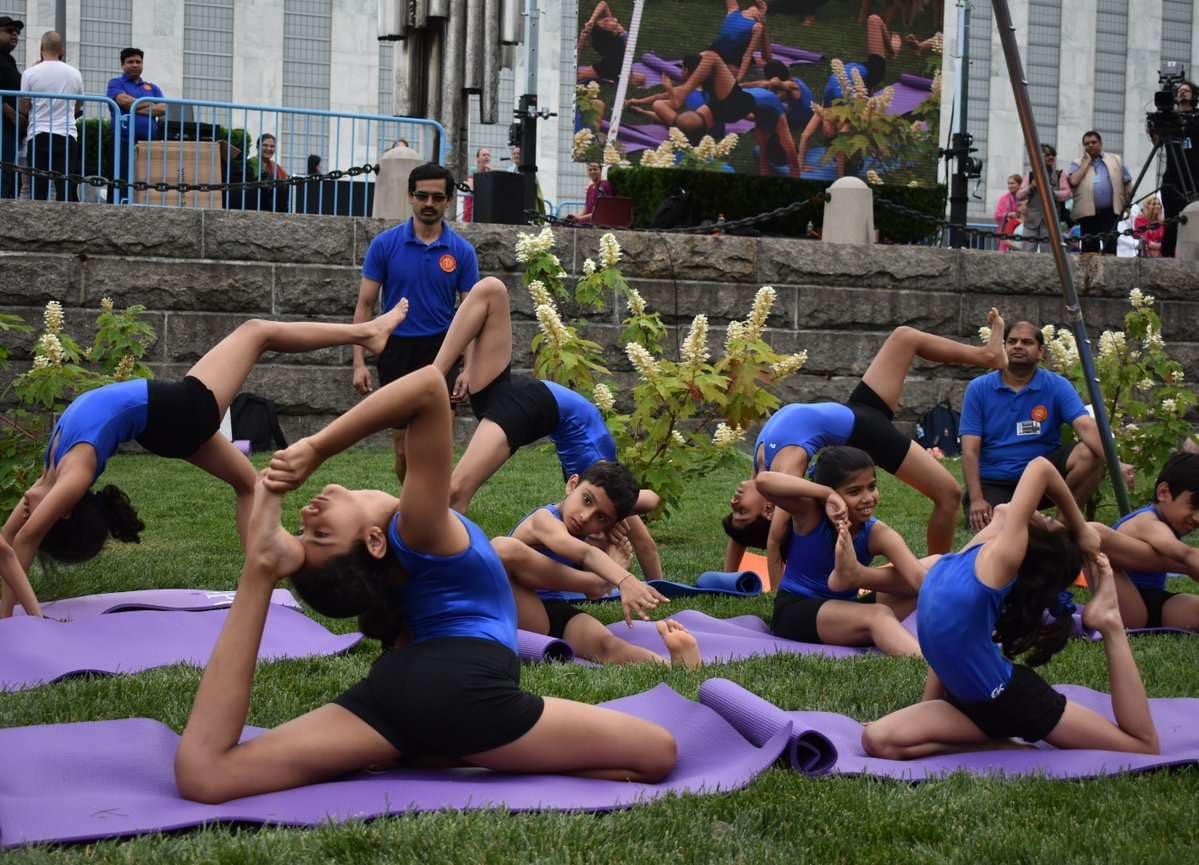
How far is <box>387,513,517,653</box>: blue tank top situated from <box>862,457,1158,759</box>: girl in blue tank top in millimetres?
1260

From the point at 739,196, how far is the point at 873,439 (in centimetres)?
969

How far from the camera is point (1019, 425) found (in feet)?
30.6

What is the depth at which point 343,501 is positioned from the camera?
4.25 meters

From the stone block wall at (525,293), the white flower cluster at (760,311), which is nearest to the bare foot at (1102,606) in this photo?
the white flower cluster at (760,311)

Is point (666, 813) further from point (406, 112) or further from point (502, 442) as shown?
point (406, 112)

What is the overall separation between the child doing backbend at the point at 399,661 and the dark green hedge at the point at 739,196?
13.2 metres

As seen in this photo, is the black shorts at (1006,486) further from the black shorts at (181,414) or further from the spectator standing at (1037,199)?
the spectator standing at (1037,199)

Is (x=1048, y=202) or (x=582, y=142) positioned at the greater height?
(x=582, y=142)

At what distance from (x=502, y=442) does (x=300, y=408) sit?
651 cm

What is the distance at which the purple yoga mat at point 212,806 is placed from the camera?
3.86 m


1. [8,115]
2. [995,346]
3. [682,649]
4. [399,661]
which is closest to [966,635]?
[682,649]

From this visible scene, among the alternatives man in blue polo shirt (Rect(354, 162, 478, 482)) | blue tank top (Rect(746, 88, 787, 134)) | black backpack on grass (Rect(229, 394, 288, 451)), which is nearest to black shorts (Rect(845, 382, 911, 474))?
man in blue polo shirt (Rect(354, 162, 478, 482))

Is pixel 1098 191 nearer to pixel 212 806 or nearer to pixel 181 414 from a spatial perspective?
pixel 181 414

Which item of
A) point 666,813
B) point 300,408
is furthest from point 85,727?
point 300,408
